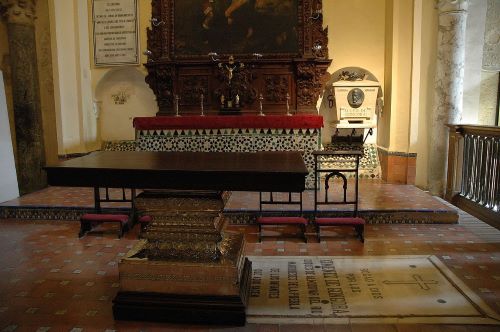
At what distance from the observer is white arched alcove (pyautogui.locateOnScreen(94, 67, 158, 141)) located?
329 inches

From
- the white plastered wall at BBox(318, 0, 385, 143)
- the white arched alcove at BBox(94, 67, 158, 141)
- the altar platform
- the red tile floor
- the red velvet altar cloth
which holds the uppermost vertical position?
the white plastered wall at BBox(318, 0, 385, 143)

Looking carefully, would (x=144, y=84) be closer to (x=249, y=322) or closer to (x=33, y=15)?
(x=33, y=15)

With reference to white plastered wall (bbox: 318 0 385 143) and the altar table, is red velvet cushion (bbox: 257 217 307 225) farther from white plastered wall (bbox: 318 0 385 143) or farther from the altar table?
white plastered wall (bbox: 318 0 385 143)

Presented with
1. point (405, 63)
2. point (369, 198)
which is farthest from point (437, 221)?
point (405, 63)

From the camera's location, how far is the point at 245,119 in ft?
22.1

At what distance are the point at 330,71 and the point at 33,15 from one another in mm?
5498

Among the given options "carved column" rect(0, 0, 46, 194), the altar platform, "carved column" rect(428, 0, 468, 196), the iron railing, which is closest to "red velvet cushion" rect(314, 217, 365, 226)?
the altar platform

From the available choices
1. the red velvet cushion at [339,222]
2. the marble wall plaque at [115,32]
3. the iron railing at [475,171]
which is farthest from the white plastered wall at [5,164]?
the iron railing at [475,171]

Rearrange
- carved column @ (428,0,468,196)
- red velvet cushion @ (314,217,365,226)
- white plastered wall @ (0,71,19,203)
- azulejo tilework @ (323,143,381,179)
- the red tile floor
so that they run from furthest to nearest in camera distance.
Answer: azulejo tilework @ (323,143,381,179)
carved column @ (428,0,468,196)
white plastered wall @ (0,71,19,203)
red velvet cushion @ (314,217,365,226)
the red tile floor

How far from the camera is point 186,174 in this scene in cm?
275

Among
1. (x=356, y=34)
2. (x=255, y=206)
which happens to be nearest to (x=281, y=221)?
(x=255, y=206)

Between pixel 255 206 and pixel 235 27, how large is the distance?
3.65 meters

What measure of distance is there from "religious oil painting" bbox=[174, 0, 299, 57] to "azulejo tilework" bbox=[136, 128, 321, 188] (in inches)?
71.4

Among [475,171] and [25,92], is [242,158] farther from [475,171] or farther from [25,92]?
[25,92]
